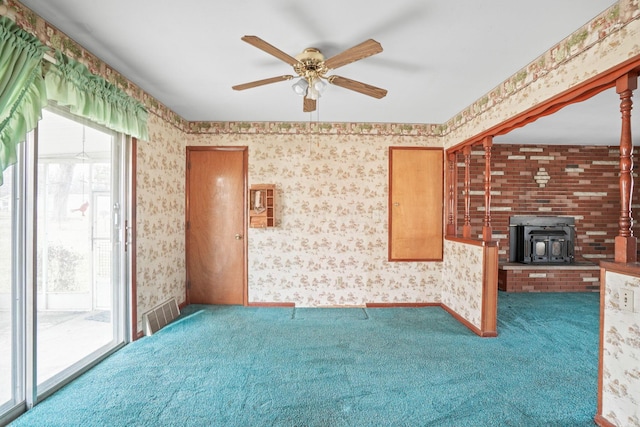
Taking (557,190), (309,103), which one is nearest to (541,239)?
(557,190)

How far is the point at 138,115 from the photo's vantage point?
286cm

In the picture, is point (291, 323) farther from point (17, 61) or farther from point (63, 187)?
point (17, 61)

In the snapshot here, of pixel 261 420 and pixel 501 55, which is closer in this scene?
pixel 261 420

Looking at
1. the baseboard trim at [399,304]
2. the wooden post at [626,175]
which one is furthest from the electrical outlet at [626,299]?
the baseboard trim at [399,304]

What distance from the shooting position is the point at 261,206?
12.9 ft

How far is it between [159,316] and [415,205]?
10.5 feet

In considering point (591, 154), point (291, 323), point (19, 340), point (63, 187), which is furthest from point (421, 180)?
point (19, 340)

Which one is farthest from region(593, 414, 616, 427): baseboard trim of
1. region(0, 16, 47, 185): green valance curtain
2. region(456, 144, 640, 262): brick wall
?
region(0, 16, 47, 185): green valance curtain

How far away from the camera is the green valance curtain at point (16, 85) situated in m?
1.59

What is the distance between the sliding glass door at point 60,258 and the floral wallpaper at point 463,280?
3.39m

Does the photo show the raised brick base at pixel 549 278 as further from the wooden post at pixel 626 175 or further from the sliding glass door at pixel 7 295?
the sliding glass door at pixel 7 295

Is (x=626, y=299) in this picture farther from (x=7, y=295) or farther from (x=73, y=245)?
(x=73, y=245)

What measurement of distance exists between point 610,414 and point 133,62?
12.9 feet

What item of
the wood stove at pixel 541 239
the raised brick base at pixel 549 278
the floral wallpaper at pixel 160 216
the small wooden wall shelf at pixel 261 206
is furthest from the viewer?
the wood stove at pixel 541 239
